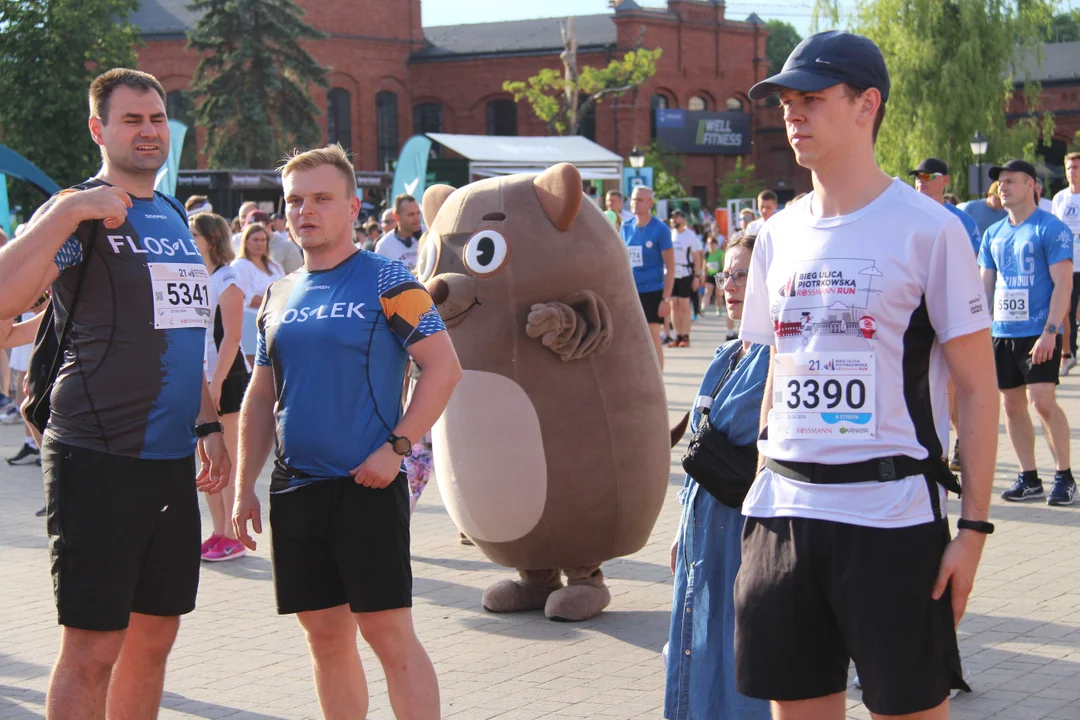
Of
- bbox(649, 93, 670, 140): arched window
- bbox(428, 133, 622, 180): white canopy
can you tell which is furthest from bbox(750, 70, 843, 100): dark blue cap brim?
bbox(649, 93, 670, 140): arched window

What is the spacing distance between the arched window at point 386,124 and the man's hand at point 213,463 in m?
57.0

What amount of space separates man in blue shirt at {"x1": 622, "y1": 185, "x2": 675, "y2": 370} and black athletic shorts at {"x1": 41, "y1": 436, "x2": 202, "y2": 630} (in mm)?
8909

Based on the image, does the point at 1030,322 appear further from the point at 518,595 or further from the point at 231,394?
the point at 231,394

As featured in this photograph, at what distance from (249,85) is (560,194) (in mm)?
44547

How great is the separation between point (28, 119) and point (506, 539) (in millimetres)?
36683

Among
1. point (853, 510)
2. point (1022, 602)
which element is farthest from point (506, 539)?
point (853, 510)

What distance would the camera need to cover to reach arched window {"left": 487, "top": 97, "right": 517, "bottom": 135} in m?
59.8

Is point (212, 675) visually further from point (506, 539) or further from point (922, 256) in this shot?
point (922, 256)

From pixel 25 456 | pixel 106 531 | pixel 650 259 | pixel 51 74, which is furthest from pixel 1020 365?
pixel 51 74

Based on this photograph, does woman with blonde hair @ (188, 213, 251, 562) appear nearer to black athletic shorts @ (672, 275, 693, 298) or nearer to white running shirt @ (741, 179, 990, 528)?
white running shirt @ (741, 179, 990, 528)

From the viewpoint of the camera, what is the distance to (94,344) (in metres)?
3.82

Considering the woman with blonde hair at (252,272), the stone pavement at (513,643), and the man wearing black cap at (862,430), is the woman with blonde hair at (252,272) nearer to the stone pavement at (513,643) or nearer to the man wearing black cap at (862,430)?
the stone pavement at (513,643)

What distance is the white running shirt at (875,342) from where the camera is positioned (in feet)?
9.76

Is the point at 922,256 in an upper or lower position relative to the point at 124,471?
upper
